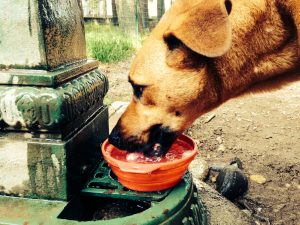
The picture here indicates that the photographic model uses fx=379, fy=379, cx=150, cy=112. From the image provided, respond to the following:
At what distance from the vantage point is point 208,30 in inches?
73.4

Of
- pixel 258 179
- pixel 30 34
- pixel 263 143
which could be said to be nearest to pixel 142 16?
pixel 263 143

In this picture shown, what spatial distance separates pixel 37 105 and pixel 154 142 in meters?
0.77

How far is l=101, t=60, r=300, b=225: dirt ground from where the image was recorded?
3260 millimetres

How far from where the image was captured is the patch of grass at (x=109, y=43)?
7906 mm

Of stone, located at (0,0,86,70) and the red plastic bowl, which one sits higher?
stone, located at (0,0,86,70)

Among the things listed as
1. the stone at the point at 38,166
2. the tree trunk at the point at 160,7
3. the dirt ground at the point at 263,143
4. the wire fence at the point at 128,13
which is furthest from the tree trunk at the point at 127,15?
the stone at the point at 38,166

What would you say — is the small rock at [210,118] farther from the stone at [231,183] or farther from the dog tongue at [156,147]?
the dog tongue at [156,147]

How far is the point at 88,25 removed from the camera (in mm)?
10359

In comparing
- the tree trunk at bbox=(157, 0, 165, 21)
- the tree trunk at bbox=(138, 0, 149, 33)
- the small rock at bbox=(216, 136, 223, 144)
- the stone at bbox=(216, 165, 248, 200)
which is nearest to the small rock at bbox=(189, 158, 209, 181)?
the stone at bbox=(216, 165, 248, 200)

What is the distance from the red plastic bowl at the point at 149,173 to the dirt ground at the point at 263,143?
3.24ft

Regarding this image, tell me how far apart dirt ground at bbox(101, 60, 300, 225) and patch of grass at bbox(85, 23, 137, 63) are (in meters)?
2.07

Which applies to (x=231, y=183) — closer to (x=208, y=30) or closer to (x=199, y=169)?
(x=199, y=169)

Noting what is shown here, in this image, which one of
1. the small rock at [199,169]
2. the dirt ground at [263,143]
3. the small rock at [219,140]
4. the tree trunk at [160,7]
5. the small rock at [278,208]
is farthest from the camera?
the tree trunk at [160,7]

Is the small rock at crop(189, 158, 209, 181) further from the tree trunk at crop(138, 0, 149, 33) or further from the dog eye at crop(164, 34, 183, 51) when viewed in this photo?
the tree trunk at crop(138, 0, 149, 33)
